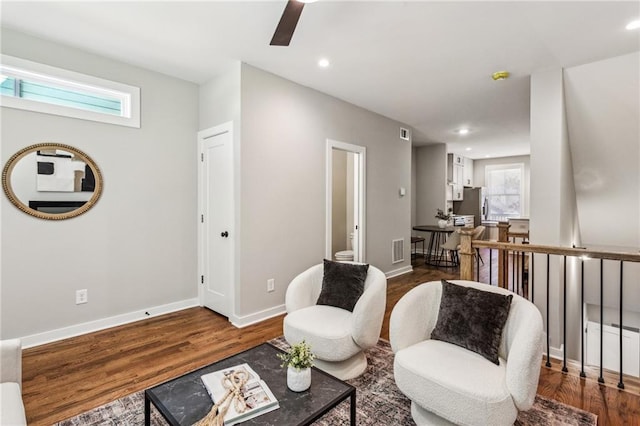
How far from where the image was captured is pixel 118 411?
1.93 m

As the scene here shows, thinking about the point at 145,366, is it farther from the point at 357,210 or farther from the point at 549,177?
the point at 549,177

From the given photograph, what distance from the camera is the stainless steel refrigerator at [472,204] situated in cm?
909

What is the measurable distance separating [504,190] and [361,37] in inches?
338

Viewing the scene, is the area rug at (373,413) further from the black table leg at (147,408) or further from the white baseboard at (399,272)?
the white baseboard at (399,272)

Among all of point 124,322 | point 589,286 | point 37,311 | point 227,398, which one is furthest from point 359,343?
point 589,286

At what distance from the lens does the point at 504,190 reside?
373 inches

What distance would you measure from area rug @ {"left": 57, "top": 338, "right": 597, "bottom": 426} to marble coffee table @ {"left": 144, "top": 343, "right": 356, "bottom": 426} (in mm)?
427

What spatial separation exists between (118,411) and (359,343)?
5.24 feet

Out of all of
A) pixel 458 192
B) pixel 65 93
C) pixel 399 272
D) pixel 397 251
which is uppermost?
pixel 65 93

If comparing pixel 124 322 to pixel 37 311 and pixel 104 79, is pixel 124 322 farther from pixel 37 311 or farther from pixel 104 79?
pixel 104 79

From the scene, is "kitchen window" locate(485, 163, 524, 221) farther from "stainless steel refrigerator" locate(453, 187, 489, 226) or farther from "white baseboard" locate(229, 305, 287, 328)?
"white baseboard" locate(229, 305, 287, 328)

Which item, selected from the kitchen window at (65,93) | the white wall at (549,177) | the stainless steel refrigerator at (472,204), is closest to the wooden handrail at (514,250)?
the white wall at (549,177)

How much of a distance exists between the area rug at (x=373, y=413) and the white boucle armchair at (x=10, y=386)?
53 centimetres

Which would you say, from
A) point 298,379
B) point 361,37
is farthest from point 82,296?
point 361,37
